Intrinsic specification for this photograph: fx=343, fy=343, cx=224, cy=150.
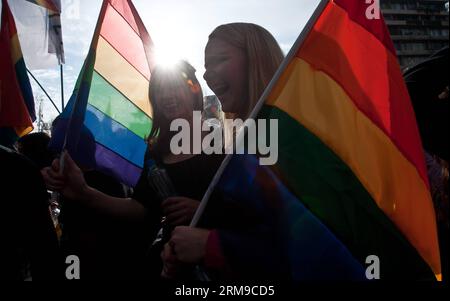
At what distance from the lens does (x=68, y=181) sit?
1.75m

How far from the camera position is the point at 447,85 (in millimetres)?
1586

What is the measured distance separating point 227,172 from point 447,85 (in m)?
1.16

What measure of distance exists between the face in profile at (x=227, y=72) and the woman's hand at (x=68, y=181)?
84cm

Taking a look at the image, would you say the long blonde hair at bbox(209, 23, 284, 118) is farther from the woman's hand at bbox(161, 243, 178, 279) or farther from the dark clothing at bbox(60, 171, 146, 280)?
the dark clothing at bbox(60, 171, 146, 280)

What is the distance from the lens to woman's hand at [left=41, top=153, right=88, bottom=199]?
174 cm

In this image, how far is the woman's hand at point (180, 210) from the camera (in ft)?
4.56

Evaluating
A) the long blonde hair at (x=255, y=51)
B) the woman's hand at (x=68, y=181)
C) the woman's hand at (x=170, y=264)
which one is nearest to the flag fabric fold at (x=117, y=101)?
the woman's hand at (x=68, y=181)

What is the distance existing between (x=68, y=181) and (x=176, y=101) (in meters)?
0.69

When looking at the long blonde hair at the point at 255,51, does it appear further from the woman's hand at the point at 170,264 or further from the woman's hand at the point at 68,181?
the woman's hand at the point at 68,181

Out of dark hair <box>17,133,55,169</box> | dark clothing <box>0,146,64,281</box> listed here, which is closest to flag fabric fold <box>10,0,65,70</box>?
dark hair <box>17,133,55,169</box>

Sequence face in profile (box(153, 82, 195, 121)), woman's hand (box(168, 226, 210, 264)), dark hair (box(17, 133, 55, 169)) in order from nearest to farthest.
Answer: woman's hand (box(168, 226, 210, 264)) → face in profile (box(153, 82, 195, 121)) → dark hair (box(17, 133, 55, 169))

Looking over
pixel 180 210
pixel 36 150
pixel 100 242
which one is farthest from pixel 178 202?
pixel 36 150

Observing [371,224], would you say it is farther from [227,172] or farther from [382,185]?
[227,172]

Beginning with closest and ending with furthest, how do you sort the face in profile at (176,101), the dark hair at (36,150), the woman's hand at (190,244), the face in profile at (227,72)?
the woman's hand at (190,244) → the face in profile at (227,72) → the face in profile at (176,101) → the dark hair at (36,150)
